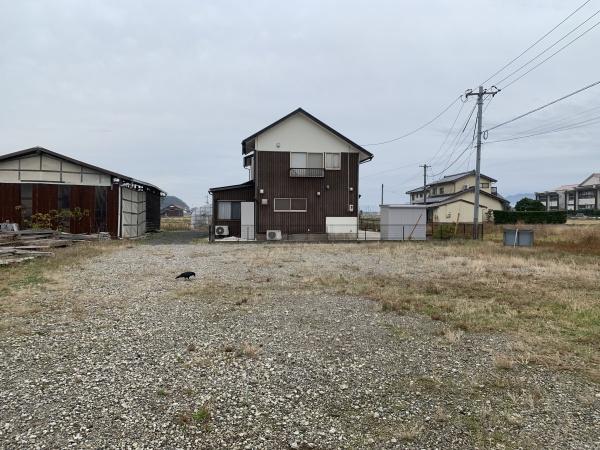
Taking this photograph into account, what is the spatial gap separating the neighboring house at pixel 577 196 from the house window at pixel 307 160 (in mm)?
72037

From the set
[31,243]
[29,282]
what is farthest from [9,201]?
[29,282]

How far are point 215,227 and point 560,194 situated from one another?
3427 inches

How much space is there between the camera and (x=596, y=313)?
6848 millimetres

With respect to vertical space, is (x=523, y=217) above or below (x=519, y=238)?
above

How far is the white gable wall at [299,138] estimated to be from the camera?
24.1 m

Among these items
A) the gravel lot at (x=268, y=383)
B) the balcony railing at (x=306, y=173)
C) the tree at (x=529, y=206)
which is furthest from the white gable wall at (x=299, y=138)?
the tree at (x=529, y=206)

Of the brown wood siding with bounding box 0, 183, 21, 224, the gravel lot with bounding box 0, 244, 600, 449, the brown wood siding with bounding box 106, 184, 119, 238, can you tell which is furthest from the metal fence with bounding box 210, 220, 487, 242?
the gravel lot with bounding box 0, 244, 600, 449

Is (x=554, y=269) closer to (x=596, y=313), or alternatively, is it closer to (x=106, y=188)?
(x=596, y=313)

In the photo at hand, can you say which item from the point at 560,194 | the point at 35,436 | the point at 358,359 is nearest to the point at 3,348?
the point at 35,436

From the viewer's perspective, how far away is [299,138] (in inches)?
955

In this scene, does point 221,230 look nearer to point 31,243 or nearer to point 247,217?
point 247,217

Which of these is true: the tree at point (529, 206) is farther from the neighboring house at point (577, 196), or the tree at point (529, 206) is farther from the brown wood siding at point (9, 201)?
the brown wood siding at point (9, 201)

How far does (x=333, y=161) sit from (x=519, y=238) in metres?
10.7

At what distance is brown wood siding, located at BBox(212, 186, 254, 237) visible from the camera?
82.2 ft
